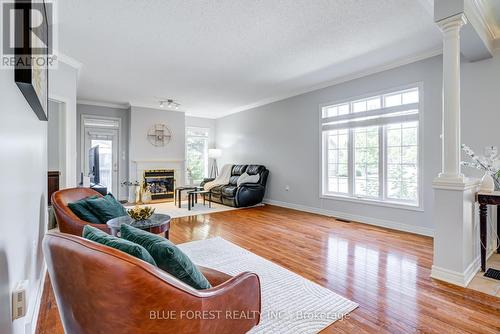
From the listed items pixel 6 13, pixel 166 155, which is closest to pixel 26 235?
pixel 6 13

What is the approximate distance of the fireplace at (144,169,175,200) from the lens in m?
7.21

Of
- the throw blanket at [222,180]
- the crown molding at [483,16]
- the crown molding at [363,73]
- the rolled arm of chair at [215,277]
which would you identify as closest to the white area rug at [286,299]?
the rolled arm of chair at [215,277]

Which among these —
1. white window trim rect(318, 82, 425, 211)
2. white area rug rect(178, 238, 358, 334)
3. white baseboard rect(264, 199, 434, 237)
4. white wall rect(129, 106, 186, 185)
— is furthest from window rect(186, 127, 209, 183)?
white area rug rect(178, 238, 358, 334)

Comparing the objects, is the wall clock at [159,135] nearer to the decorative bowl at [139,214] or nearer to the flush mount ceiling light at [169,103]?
the flush mount ceiling light at [169,103]

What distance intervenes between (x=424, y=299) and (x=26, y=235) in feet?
9.55

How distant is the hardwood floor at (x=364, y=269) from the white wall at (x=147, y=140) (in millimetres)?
3098

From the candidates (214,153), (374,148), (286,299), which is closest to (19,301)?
(286,299)

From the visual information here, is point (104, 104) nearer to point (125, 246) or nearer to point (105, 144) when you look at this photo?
point (105, 144)

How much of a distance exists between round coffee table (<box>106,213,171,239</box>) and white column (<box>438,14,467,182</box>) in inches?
108

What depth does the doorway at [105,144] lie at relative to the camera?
22.0 feet

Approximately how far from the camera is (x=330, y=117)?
5156 millimetres

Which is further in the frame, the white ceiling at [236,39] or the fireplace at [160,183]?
the fireplace at [160,183]

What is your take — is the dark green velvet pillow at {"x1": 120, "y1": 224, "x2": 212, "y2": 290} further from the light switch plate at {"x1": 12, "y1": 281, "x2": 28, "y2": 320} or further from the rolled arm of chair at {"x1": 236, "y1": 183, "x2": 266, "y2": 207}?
the rolled arm of chair at {"x1": 236, "y1": 183, "x2": 266, "y2": 207}

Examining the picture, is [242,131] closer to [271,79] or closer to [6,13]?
[271,79]
